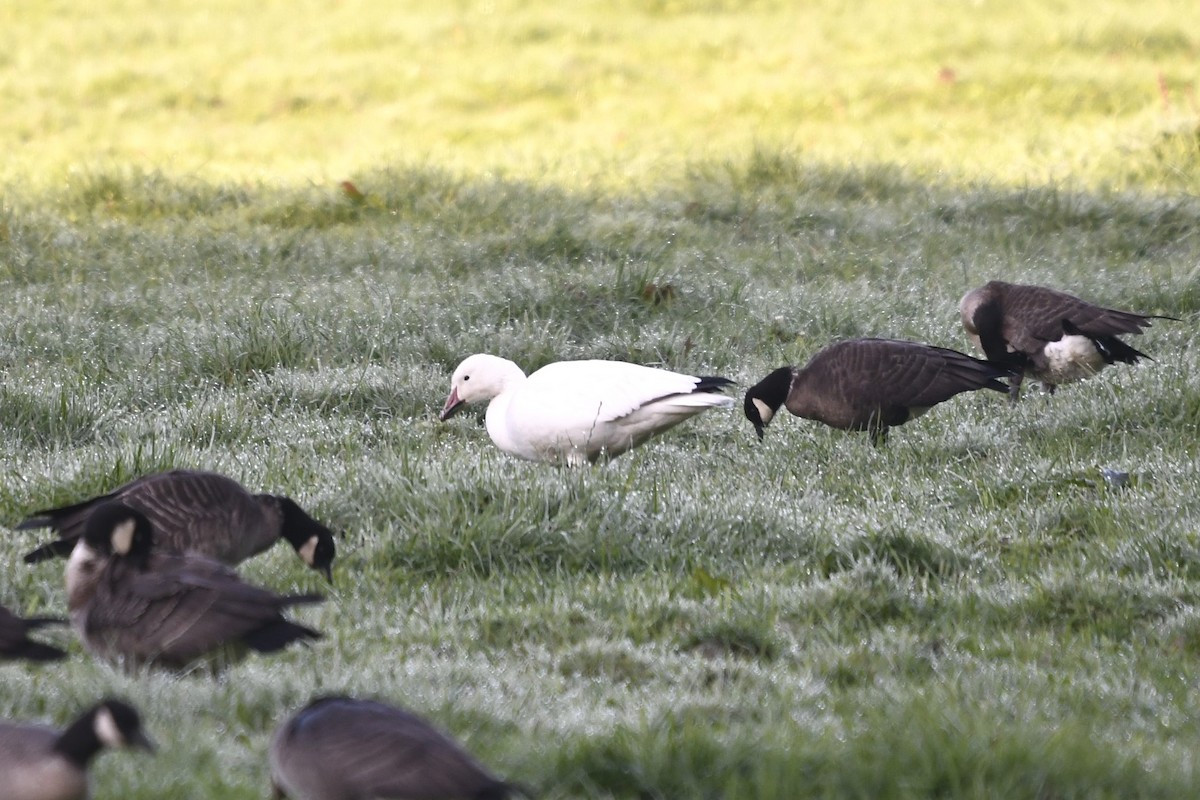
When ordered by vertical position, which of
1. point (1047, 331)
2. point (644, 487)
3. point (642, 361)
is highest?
point (644, 487)

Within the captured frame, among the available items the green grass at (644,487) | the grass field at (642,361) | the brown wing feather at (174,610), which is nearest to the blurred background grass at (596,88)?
the grass field at (642,361)

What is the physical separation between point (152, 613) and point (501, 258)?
19.0ft

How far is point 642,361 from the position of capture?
24.6 feet

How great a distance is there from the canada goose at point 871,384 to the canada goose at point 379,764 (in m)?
3.76

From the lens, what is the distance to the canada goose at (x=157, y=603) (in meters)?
3.38

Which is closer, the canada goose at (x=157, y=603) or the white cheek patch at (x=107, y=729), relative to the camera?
the white cheek patch at (x=107, y=729)

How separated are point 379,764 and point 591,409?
3.09 meters

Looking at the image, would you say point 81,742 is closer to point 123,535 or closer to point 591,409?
point 123,535

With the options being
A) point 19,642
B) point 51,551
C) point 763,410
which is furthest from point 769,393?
point 19,642

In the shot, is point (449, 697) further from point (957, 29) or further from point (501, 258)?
point (957, 29)

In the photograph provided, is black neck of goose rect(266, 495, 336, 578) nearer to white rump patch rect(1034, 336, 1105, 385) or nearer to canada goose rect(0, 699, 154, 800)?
canada goose rect(0, 699, 154, 800)

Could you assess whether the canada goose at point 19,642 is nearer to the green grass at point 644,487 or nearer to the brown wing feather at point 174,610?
the green grass at point 644,487

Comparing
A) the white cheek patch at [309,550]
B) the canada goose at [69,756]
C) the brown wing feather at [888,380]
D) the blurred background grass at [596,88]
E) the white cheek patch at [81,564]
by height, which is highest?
the canada goose at [69,756]

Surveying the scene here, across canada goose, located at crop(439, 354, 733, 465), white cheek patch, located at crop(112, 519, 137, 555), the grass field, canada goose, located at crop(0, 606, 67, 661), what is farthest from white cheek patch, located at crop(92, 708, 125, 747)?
canada goose, located at crop(439, 354, 733, 465)
